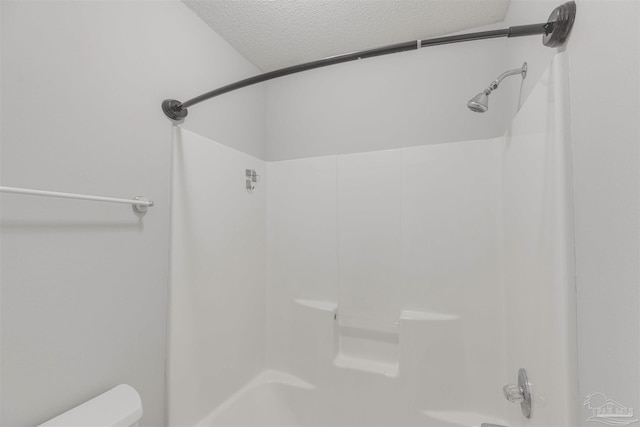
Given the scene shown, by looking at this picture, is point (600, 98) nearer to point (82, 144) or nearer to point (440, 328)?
point (440, 328)

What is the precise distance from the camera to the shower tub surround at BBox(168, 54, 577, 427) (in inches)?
48.3

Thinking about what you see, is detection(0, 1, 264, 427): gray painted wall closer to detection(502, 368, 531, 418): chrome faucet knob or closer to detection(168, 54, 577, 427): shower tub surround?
detection(168, 54, 577, 427): shower tub surround

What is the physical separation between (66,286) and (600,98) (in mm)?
1514

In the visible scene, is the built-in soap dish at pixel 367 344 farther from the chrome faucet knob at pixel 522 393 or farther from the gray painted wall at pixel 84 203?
the gray painted wall at pixel 84 203

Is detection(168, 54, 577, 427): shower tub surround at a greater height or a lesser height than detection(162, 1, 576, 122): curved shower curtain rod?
lesser

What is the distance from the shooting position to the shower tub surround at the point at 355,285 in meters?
1.23

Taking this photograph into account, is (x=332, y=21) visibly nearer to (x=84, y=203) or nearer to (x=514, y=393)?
(x=84, y=203)

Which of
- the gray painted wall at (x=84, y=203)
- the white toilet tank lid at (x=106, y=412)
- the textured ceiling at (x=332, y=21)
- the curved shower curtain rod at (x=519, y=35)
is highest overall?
the textured ceiling at (x=332, y=21)

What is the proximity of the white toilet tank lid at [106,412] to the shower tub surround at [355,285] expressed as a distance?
0.26m

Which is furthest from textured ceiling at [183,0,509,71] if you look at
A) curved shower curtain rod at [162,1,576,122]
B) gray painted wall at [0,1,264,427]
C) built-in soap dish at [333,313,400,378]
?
built-in soap dish at [333,313,400,378]

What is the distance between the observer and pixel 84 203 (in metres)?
0.90

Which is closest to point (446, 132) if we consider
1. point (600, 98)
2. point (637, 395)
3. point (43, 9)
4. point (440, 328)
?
point (600, 98)

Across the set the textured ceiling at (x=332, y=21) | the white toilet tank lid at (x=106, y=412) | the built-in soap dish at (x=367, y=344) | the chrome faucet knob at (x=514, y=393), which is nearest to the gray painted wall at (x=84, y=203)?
the white toilet tank lid at (x=106, y=412)

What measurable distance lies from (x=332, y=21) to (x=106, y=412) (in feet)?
6.20
